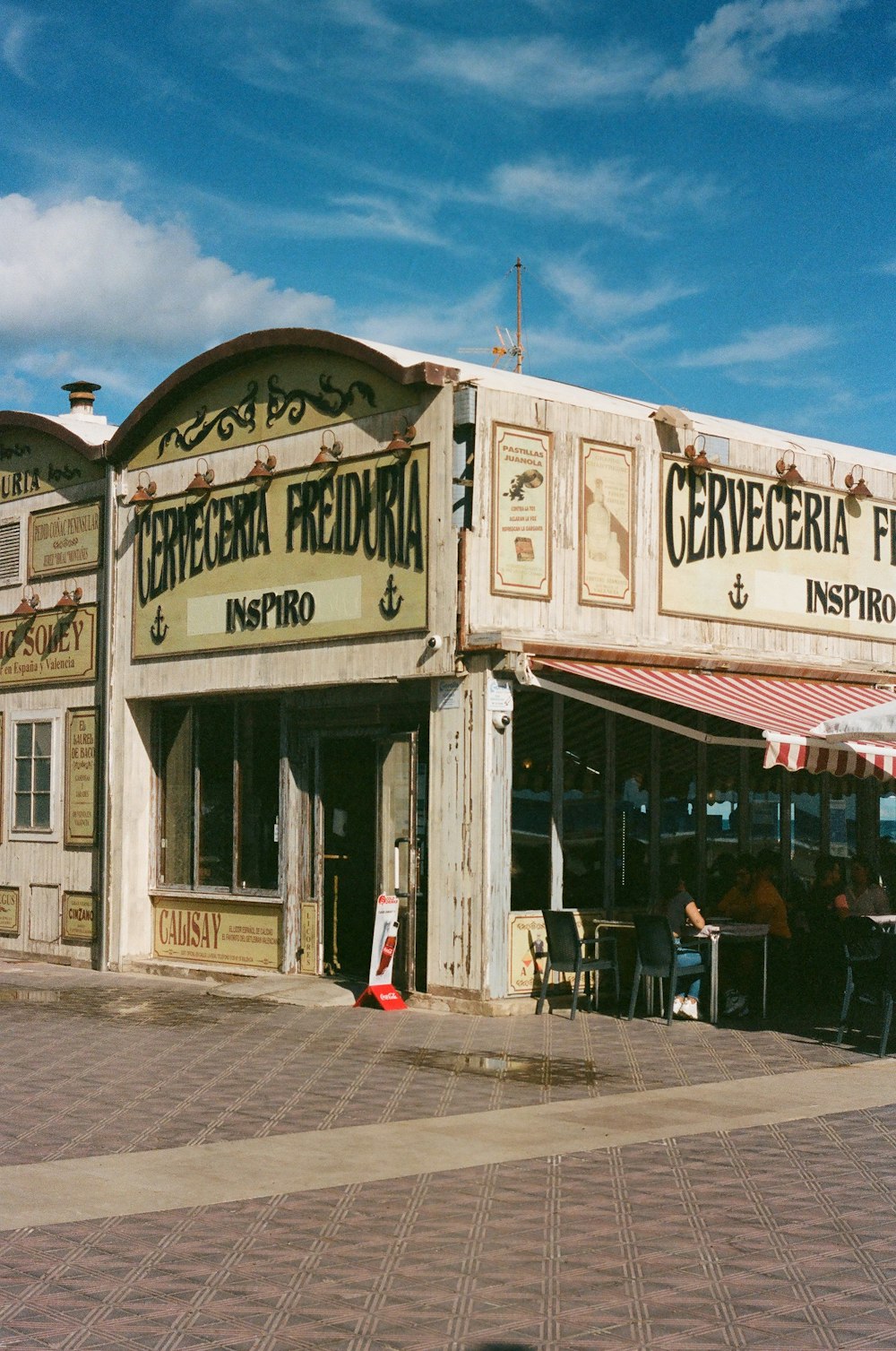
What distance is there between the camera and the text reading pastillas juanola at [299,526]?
1574cm

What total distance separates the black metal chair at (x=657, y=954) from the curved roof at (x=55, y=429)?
30.0 ft

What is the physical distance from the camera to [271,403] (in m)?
17.6

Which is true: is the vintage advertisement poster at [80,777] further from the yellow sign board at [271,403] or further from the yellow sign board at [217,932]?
the yellow sign board at [271,403]

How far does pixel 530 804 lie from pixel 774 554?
4526mm

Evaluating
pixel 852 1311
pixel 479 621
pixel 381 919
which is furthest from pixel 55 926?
pixel 852 1311

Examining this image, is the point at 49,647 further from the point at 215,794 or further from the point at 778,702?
the point at 778,702

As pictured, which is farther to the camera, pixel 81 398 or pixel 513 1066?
pixel 81 398

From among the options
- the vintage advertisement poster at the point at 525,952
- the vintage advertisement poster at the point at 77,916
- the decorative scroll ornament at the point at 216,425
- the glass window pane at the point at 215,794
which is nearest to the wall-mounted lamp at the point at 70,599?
the decorative scroll ornament at the point at 216,425

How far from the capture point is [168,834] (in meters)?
19.2

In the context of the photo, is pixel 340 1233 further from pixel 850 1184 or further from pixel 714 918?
pixel 714 918

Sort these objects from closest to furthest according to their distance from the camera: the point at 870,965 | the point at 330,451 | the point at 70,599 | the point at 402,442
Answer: the point at 870,965, the point at 402,442, the point at 330,451, the point at 70,599

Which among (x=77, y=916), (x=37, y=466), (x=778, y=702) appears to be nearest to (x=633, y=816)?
(x=778, y=702)

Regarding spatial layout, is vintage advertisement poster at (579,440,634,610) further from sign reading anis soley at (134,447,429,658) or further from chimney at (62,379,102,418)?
chimney at (62,379,102,418)

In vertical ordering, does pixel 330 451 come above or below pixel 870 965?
above
